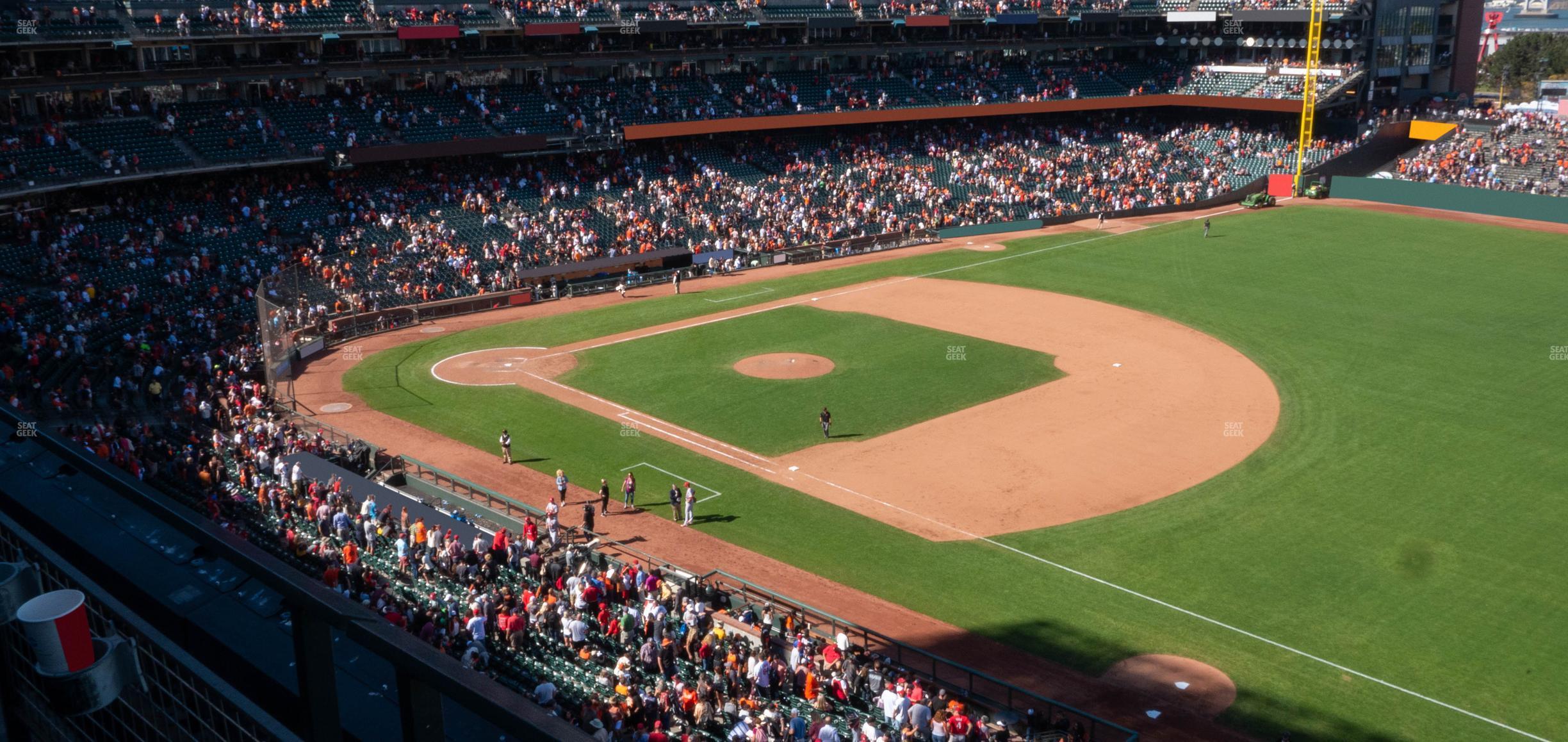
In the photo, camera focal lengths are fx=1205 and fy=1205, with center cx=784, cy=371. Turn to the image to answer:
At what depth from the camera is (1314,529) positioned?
2889cm

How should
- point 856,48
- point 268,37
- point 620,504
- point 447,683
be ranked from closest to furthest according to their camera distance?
point 447,683, point 620,504, point 268,37, point 856,48

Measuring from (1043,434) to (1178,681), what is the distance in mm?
13377

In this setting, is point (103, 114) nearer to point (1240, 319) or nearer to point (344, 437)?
point (344, 437)

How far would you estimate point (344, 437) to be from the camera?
3538 cm

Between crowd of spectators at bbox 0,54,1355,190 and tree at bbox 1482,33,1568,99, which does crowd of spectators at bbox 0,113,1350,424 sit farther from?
tree at bbox 1482,33,1568,99

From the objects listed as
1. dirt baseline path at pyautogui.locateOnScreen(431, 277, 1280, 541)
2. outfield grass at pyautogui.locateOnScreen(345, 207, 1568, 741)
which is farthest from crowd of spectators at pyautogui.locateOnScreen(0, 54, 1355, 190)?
dirt baseline path at pyautogui.locateOnScreen(431, 277, 1280, 541)

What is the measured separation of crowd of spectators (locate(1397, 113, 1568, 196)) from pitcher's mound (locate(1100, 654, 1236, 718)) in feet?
181

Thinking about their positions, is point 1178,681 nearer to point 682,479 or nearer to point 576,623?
point 576,623


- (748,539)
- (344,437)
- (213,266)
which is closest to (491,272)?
(213,266)

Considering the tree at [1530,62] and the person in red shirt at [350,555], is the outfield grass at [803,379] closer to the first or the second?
the person in red shirt at [350,555]

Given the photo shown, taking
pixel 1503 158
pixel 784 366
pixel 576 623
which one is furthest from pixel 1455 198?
pixel 576 623

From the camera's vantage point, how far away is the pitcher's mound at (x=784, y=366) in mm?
41875

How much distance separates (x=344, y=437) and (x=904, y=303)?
2478 centimetres

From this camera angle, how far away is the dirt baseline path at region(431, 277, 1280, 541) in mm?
31141
